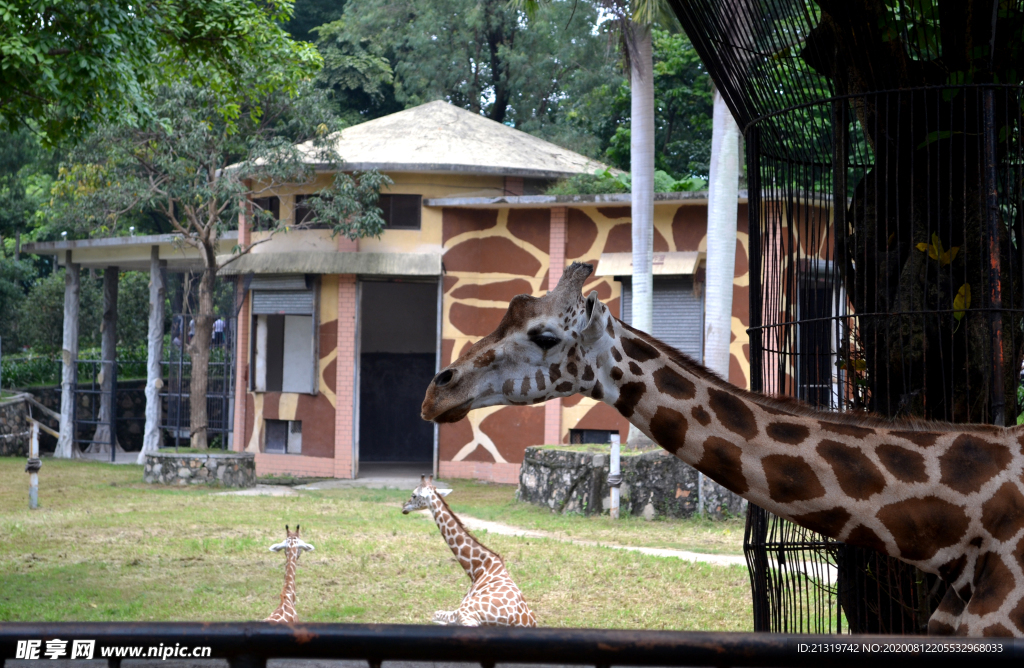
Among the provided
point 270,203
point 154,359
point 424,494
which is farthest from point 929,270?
point 154,359

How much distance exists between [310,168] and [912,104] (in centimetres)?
1376

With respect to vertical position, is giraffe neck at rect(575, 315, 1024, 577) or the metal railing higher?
giraffe neck at rect(575, 315, 1024, 577)

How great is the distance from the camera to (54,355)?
23.7 metres

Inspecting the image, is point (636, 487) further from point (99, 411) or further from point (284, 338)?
point (99, 411)

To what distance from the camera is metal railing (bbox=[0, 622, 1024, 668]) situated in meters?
1.47

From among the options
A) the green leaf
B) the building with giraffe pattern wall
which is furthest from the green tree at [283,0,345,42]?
the green leaf

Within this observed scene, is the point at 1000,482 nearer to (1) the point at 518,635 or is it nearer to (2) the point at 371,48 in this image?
(1) the point at 518,635

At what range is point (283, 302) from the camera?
17.4 m

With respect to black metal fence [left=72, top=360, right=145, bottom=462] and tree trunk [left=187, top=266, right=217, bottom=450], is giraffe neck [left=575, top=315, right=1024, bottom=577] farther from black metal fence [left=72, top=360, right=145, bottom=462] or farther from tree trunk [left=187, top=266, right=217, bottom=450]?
black metal fence [left=72, top=360, right=145, bottom=462]

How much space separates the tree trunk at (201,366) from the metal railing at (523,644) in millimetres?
15352

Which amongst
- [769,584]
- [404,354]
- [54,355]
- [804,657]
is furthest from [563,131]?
[804,657]

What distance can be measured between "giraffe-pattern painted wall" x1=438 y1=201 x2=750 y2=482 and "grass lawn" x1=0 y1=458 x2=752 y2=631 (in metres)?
3.27

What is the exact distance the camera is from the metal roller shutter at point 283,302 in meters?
17.2

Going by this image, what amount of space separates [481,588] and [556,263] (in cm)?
1063
